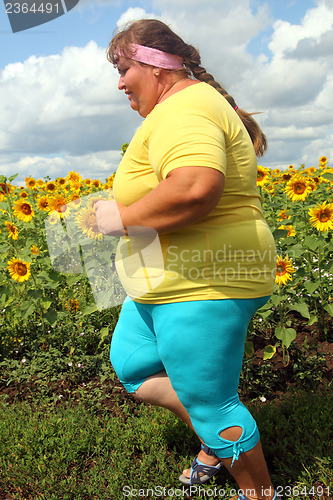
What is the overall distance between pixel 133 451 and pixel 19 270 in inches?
69.3

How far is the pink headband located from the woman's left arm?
52 centimetres

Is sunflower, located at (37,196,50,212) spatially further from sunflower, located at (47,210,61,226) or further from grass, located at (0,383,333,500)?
grass, located at (0,383,333,500)

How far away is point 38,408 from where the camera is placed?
323cm

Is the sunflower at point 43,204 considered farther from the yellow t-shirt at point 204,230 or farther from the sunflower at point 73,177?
the yellow t-shirt at point 204,230

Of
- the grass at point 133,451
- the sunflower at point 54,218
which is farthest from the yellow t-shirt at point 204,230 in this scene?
the sunflower at point 54,218

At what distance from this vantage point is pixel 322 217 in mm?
3775

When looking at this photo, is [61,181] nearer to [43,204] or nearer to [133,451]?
[43,204]

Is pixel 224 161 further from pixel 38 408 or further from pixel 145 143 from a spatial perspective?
pixel 38 408

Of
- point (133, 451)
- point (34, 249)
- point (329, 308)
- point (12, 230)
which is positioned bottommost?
point (133, 451)

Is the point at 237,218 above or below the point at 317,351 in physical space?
above

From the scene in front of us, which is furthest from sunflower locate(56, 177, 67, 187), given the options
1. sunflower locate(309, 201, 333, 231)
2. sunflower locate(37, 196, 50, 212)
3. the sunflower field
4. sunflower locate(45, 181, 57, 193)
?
sunflower locate(309, 201, 333, 231)

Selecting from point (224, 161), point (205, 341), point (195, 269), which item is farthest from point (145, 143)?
point (205, 341)

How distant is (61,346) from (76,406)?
2.79 feet

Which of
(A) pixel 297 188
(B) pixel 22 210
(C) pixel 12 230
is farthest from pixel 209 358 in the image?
(B) pixel 22 210
